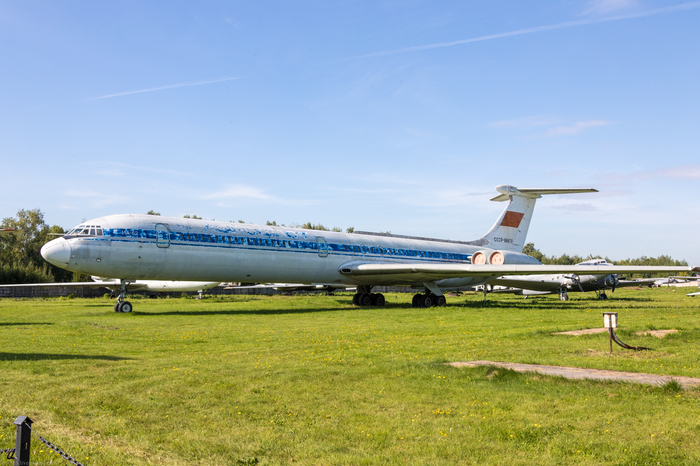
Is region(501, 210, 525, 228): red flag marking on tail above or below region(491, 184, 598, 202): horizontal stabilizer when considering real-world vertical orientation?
below

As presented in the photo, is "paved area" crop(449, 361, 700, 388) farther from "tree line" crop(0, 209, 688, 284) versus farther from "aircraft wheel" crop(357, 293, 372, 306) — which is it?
"tree line" crop(0, 209, 688, 284)

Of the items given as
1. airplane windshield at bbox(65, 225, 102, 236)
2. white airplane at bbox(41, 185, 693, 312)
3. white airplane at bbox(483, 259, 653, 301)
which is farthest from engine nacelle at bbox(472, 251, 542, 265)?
airplane windshield at bbox(65, 225, 102, 236)

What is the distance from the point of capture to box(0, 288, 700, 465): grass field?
19.3ft

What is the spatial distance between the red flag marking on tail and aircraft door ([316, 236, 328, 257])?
16.7 meters

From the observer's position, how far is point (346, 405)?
7723 millimetres

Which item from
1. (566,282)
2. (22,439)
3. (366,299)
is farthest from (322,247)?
(22,439)

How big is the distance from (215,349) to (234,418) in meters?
6.87

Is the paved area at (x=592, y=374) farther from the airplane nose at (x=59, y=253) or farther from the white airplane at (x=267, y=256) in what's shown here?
the airplane nose at (x=59, y=253)

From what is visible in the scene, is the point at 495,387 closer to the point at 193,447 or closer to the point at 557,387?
the point at 557,387

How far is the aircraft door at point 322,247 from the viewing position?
3150 centimetres

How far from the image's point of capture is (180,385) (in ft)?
29.5

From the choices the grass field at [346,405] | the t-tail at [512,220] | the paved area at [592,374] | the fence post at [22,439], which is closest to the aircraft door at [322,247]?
the t-tail at [512,220]

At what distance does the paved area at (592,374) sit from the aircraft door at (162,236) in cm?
1850

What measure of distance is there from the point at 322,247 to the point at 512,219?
57.9ft
